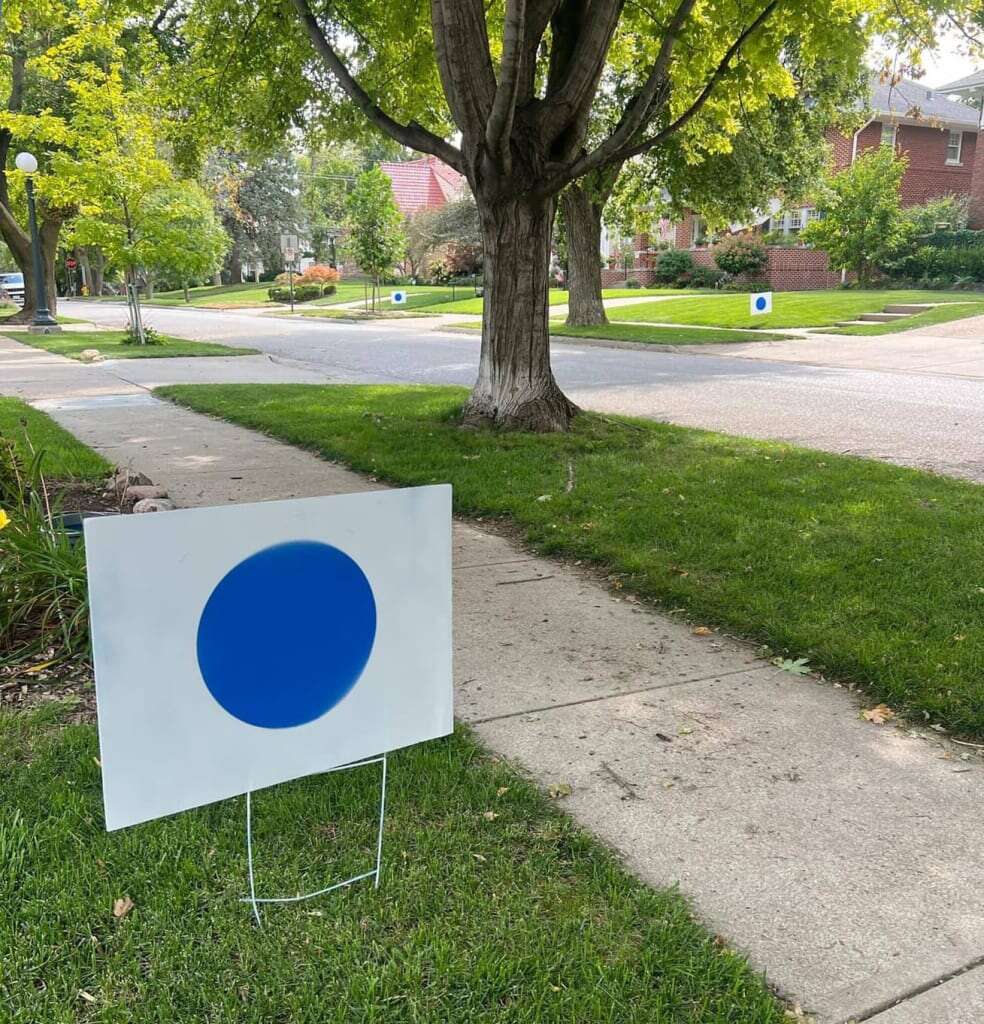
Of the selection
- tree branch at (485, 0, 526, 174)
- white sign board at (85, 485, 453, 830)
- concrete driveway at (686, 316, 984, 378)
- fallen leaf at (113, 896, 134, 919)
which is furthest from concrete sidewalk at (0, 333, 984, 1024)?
concrete driveway at (686, 316, 984, 378)

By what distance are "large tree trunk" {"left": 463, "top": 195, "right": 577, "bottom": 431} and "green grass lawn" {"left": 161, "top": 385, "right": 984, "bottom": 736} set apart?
34 centimetres

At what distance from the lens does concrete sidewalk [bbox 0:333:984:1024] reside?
2424mm

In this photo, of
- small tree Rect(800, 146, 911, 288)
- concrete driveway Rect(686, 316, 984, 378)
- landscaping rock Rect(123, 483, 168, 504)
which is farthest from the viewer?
small tree Rect(800, 146, 911, 288)

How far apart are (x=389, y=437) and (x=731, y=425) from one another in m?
3.87

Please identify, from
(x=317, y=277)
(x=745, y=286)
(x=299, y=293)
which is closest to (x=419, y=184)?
(x=317, y=277)

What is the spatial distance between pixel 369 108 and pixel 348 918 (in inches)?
326

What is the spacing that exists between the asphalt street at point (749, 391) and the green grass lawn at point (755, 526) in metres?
1.21

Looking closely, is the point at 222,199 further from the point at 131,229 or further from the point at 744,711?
the point at 744,711

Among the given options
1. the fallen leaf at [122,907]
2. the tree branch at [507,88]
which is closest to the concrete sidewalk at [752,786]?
the fallen leaf at [122,907]

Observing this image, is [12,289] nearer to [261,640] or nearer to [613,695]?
[613,695]

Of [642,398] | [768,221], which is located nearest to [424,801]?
[642,398]

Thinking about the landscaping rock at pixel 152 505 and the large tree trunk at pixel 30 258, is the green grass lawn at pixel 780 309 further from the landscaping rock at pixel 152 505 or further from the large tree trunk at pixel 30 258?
the landscaping rock at pixel 152 505

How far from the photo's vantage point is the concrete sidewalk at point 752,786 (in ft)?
7.95

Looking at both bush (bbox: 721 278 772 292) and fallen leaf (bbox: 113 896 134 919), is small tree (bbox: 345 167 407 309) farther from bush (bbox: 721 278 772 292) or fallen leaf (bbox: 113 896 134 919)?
fallen leaf (bbox: 113 896 134 919)
